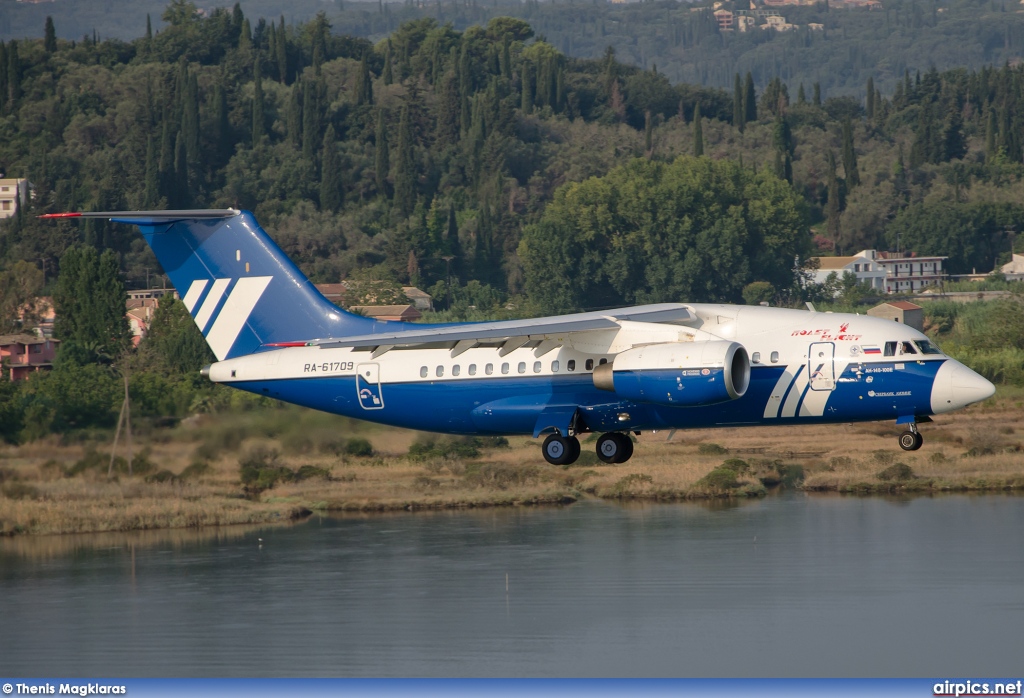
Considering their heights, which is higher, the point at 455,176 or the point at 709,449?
the point at 455,176

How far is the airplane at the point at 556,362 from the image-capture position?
24.1 m

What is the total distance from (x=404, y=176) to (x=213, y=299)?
407ft

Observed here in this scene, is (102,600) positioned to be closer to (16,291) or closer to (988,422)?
(988,422)

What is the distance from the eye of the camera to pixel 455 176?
161m

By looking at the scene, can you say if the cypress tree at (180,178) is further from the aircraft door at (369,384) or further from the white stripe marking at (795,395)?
the white stripe marking at (795,395)

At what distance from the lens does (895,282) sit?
14788 cm

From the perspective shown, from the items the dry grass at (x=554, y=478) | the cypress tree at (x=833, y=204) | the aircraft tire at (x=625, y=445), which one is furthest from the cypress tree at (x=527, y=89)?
the aircraft tire at (x=625, y=445)

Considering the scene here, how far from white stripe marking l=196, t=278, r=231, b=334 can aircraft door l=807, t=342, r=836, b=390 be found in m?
11.0

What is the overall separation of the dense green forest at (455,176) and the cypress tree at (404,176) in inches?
11.2

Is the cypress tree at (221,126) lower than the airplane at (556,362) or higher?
higher

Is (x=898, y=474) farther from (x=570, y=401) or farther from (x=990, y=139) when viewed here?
(x=990, y=139)

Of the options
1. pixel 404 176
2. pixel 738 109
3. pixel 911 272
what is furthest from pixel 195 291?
pixel 738 109

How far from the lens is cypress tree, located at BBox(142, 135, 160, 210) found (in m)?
138

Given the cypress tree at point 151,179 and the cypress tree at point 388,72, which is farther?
the cypress tree at point 388,72
